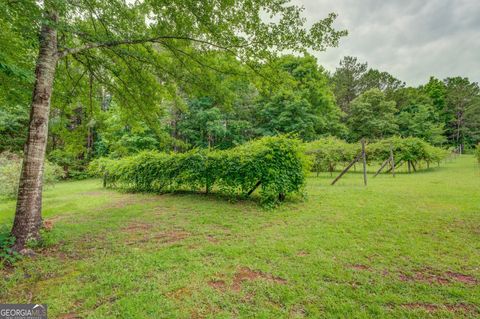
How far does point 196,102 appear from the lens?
80.6 feet

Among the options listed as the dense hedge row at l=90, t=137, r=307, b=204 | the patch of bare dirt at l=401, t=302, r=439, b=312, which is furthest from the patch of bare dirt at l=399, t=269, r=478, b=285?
the dense hedge row at l=90, t=137, r=307, b=204

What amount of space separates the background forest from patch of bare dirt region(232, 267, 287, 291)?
3687mm

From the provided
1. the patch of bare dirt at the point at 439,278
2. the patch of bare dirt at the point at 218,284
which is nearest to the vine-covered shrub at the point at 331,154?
the patch of bare dirt at the point at 439,278

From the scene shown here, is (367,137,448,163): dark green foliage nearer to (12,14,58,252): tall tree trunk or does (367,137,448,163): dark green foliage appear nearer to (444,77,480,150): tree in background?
(12,14,58,252): tall tree trunk

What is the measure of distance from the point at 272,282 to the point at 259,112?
979 inches

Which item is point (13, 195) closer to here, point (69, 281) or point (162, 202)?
point (162, 202)

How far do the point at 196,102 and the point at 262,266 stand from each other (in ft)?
77.1

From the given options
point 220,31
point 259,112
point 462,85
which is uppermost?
point 462,85

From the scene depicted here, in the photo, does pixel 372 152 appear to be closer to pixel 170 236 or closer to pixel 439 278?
pixel 439 278

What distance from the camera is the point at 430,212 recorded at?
17.8ft

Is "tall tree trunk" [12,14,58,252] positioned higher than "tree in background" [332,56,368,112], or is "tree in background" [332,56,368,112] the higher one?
"tree in background" [332,56,368,112]

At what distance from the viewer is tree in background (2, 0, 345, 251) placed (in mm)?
3574

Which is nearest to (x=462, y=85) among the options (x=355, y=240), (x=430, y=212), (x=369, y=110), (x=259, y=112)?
(x=369, y=110)

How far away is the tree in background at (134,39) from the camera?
11.7 ft
